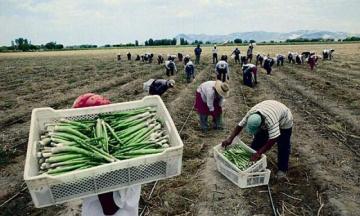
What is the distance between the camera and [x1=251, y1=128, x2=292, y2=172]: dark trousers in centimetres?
617

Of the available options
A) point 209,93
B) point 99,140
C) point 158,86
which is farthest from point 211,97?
point 99,140

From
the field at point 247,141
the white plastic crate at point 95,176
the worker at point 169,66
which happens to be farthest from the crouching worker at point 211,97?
the worker at point 169,66

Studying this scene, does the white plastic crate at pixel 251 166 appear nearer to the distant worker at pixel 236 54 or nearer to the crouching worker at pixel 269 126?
the crouching worker at pixel 269 126

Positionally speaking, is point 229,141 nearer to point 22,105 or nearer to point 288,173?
point 288,173

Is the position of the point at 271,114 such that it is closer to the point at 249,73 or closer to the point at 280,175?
the point at 280,175

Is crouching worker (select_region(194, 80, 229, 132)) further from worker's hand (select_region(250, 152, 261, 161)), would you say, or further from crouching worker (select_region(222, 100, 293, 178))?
worker's hand (select_region(250, 152, 261, 161))

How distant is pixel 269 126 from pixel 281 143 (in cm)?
99

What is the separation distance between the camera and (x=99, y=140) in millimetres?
2822

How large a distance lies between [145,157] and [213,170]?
456 cm

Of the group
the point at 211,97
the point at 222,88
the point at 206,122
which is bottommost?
the point at 206,122

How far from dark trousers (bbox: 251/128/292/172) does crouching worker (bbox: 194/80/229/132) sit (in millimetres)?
1914

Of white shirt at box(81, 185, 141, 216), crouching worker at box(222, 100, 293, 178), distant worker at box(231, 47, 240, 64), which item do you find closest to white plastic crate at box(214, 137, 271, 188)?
crouching worker at box(222, 100, 293, 178)

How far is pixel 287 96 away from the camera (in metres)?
14.4

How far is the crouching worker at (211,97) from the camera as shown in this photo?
8.01m
